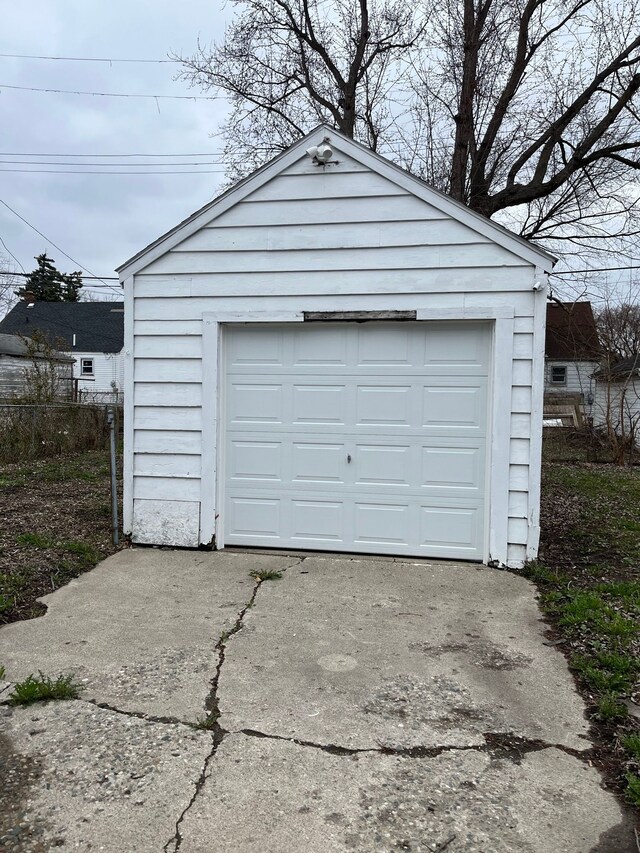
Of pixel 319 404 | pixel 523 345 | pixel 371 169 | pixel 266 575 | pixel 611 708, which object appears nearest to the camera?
pixel 611 708

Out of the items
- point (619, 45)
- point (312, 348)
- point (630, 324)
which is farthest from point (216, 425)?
point (630, 324)

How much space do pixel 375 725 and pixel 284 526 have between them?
292cm

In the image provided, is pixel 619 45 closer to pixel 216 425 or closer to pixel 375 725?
pixel 216 425

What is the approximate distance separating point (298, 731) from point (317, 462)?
299cm

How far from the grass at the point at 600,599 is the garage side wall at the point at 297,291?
2.01 ft

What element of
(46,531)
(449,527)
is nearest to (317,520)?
(449,527)

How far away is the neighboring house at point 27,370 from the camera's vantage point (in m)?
12.3

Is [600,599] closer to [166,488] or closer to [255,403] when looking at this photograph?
[255,403]

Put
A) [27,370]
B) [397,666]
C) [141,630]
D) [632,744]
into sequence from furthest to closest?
[27,370] → [141,630] → [397,666] → [632,744]

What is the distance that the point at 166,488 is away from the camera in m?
5.52

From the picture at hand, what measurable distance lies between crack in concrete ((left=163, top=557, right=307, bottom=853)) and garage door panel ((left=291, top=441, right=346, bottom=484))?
1.38 m

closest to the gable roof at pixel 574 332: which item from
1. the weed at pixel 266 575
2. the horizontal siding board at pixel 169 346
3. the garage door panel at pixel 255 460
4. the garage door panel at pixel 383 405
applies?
the garage door panel at pixel 383 405

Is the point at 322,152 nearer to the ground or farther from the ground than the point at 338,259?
farther from the ground

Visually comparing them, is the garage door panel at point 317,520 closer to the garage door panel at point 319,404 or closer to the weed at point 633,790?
the garage door panel at point 319,404
